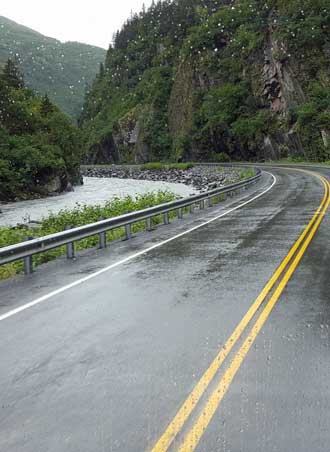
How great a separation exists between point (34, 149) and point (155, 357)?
1924 inches

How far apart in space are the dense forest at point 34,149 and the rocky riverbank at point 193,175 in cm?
1400

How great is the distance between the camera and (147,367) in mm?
4434

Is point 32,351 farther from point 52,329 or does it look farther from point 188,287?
point 188,287

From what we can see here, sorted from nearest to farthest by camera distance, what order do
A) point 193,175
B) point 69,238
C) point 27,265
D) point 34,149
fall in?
point 27,265, point 69,238, point 34,149, point 193,175

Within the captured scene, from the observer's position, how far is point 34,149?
1982 inches

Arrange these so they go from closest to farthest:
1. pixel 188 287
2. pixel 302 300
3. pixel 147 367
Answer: pixel 147 367 < pixel 302 300 < pixel 188 287

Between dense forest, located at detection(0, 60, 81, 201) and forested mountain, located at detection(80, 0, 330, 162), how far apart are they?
1167 inches

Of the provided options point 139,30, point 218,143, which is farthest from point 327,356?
point 139,30

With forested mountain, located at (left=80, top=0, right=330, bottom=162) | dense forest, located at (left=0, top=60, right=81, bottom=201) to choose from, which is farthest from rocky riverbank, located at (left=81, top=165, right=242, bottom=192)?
dense forest, located at (left=0, top=60, right=81, bottom=201)

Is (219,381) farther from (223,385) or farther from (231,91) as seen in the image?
(231,91)

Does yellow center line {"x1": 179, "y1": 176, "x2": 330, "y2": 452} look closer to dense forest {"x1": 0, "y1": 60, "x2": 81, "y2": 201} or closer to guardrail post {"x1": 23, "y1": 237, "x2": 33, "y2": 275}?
guardrail post {"x1": 23, "y1": 237, "x2": 33, "y2": 275}

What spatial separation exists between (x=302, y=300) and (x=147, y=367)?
2935 mm

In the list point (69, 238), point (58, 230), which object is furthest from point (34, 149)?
point (69, 238)

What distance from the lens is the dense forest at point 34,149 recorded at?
4691 centimetres
